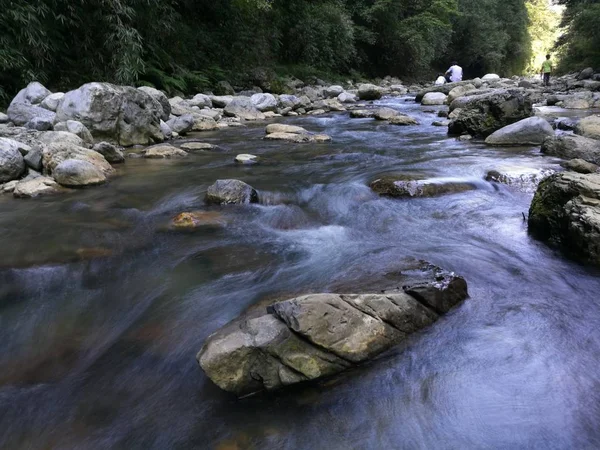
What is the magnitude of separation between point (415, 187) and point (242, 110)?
885cm

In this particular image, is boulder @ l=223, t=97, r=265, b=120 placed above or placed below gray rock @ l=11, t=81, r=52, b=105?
below

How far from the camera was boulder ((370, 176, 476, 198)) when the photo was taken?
510cm

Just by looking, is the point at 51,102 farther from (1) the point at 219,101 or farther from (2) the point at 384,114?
(2) the point at 384,114

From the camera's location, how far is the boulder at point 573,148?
20.5 feet

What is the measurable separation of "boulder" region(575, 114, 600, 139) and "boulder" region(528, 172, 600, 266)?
4852mm

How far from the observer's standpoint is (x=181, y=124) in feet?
32.5

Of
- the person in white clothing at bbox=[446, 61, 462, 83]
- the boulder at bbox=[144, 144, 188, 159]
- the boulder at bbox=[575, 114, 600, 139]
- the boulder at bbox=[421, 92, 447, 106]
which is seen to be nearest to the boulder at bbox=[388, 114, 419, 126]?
the boulder at bbox=[575, 114, 600, 139]

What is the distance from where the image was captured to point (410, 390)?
7.06 ft

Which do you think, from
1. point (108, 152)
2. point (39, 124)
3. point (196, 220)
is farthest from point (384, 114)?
point (196, 220)

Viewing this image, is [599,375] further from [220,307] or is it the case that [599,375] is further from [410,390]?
[220,307]

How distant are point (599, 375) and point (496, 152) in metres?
5.70

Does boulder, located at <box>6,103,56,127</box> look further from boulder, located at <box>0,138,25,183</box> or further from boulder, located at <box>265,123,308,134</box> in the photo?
boulder, located at <box>265,123,308,134</box>

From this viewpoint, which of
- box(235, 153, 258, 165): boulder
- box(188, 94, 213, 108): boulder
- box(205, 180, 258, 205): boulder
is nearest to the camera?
box(205, 180, 258, 205): boulder

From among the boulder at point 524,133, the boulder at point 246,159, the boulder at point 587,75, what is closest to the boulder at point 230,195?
the boulder at point 246,159
